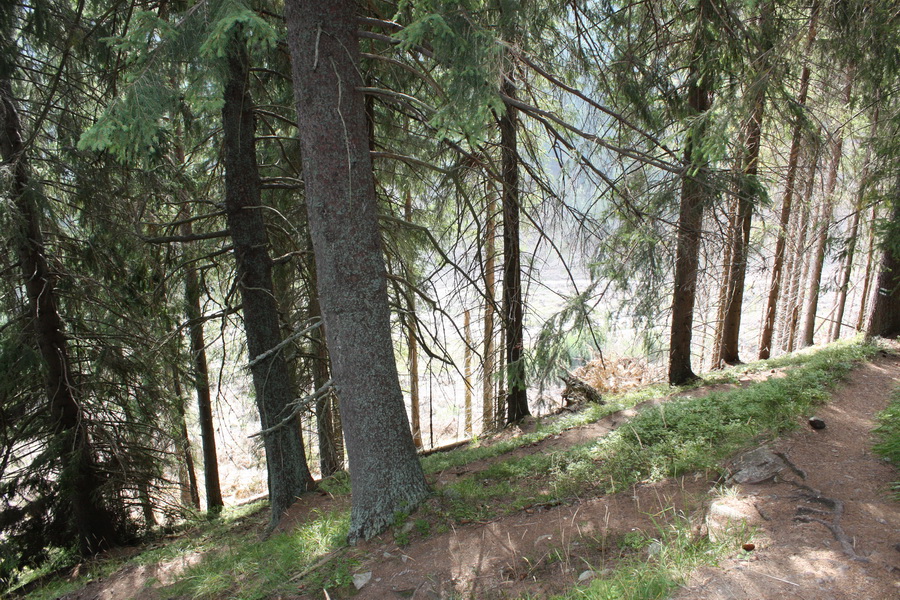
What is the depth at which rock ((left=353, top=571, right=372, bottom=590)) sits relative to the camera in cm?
373

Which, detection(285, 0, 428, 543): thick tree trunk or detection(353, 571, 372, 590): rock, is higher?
detection(285, 0, 428, 543): thick tree trunk

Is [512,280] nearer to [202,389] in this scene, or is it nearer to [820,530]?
[820,530]

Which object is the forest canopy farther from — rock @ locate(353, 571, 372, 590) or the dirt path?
the dirt path

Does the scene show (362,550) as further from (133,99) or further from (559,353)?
(133,99)

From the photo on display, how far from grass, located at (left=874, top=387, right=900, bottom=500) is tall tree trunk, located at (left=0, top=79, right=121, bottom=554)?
8.45 meters

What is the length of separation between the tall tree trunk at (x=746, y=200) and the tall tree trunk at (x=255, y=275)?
476cm

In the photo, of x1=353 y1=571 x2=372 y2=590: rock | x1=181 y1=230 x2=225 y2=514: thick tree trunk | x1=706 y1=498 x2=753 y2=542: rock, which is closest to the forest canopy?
x1=181 y1=230 x2=225 y2=514: thick tree trunk

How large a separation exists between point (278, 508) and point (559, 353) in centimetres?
371

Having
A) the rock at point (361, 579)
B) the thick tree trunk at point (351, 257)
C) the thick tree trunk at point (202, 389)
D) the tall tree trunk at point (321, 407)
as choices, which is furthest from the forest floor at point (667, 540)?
the thick tree trunk at point (202, 389)

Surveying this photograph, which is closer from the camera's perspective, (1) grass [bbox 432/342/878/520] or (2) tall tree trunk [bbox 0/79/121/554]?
(1) grass [bbox 432/342/878/520]

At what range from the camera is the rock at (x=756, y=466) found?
402 cm

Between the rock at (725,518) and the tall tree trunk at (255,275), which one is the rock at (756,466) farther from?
the tall tree trunk at (255,275)

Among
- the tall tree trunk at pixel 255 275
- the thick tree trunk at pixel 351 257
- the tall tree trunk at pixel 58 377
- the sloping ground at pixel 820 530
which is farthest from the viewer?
the tall tree trunk at pixel 58 377

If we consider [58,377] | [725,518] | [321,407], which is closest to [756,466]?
[725,518]
